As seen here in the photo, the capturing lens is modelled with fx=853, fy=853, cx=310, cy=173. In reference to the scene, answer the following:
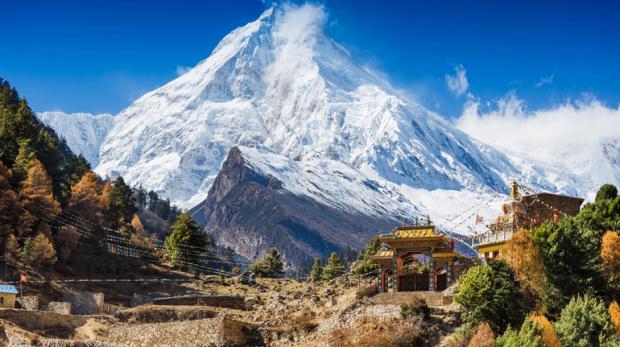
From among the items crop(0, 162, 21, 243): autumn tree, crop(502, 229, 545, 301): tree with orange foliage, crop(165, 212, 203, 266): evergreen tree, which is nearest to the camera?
crop(502, 229, 545, 301): tree with orange foliage

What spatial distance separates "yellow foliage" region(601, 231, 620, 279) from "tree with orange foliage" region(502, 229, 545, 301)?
13.6 feet

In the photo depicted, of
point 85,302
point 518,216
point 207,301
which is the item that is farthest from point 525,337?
point 85,302

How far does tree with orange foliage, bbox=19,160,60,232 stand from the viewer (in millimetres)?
81625

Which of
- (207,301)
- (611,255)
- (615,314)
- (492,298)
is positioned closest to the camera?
(615,314)

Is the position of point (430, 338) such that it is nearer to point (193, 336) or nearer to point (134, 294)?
point (193, 336)

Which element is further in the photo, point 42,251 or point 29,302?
point 42,251

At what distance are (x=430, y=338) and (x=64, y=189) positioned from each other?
180 ft

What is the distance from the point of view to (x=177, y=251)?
99125mm

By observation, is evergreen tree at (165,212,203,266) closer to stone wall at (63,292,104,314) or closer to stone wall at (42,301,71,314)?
stone wall at (63,292,104,314)

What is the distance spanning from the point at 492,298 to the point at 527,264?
178 inches

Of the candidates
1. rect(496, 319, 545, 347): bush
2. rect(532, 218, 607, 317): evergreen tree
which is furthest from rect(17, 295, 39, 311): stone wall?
rect(532, 218, 607, 317): evergreen tree

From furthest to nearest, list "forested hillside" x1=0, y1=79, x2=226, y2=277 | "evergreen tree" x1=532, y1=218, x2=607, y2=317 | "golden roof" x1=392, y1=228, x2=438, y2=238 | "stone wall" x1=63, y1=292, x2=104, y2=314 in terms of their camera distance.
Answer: "forested hillside" x1=0, y1=79, x2=226, y2=277 < "stone wall" x1=63, y1=292, x2=104, y2=314 < "golden roof" x1=392, y1=228, x2=438, y2=238 < "evergreen tree" x1=532, y1=218, x2=607, y2=317

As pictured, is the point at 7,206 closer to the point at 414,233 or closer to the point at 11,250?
the point at 11,250

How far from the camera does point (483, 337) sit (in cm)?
5144
